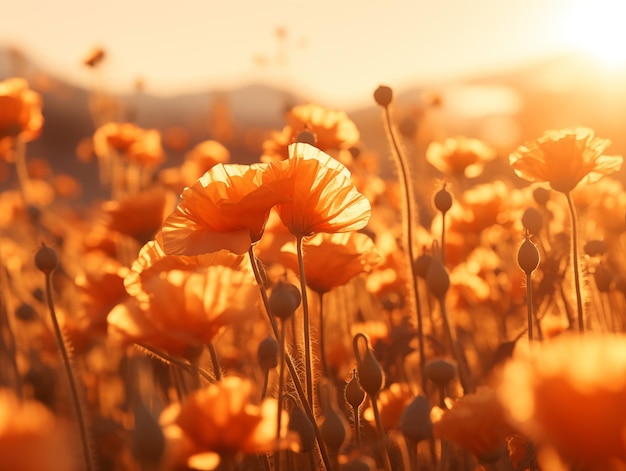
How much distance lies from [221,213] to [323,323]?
0.60 m

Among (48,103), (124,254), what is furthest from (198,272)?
(48,103)

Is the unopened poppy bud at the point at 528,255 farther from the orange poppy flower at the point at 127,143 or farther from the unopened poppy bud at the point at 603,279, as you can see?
the orange poppy flower at the point at 127,143

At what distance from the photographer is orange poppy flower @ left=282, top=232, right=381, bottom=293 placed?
6.04 ft

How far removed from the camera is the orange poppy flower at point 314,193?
1522 mm

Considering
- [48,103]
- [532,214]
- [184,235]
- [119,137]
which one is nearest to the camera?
[184,235]

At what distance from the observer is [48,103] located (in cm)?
2578

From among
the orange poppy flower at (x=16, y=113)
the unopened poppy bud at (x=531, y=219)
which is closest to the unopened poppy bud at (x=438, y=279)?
the unopened poppy bud at (x=531, y=219)

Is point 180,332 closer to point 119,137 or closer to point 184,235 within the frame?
point 184,235

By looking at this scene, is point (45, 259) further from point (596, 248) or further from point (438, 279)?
point (596, 248)

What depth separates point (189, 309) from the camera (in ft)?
3.88

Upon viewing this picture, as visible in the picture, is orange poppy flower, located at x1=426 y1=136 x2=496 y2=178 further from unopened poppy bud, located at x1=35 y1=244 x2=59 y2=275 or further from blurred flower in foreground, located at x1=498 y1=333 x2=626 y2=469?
blurred flower in foreground, located at x1=498 y1=333 x2=626 y2=469

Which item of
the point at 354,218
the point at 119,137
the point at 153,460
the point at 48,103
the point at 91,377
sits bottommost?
the point at 91,377

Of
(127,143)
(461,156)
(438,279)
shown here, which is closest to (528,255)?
(438,279)

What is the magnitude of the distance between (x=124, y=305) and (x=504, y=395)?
68 cm
